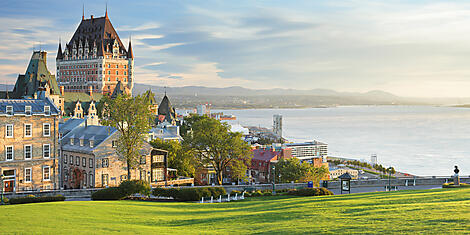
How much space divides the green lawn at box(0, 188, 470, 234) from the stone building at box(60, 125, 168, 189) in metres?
24.6

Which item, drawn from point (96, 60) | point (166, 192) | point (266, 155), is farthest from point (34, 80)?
point (166, 192)

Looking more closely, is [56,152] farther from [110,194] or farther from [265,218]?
[265,218]

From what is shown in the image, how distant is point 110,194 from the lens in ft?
116

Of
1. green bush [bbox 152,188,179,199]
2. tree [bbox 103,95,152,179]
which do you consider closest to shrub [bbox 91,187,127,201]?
green bush [bbox 152,188,179,199]

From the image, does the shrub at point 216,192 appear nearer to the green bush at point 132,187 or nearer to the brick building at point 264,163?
the green bush at point 132,187

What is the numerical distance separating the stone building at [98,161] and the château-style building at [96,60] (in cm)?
12072

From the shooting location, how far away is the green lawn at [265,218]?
18531 millimetres

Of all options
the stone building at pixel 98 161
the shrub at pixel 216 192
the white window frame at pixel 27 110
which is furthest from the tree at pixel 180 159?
the shrub at pixel 216 192

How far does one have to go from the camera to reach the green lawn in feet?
60.8

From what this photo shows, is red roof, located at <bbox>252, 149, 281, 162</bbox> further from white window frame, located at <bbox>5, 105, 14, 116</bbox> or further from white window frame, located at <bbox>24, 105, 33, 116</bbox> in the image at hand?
white window frame, located at <bbox>5, 105, 14, 116</bbox>

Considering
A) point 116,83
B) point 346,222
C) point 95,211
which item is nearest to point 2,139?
point 95,211

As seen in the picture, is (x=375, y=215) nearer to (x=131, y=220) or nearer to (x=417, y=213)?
(x=417, y=213)

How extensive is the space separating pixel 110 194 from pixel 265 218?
1640 cm

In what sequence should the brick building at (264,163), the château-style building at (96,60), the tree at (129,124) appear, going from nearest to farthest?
the tree at (129,124)
the brick building at (264,163)
the château-style building at (96,60)
